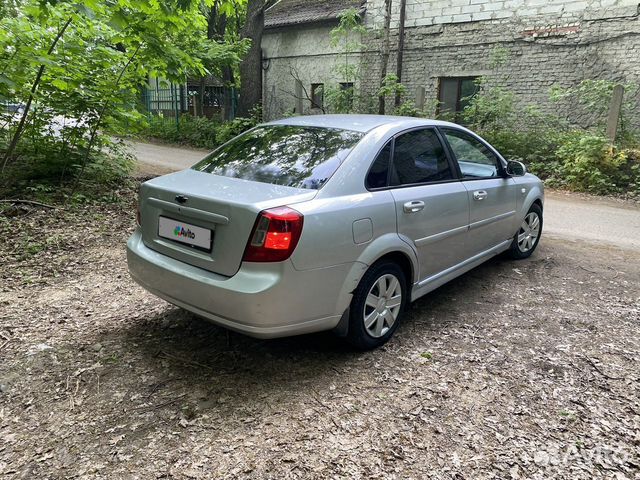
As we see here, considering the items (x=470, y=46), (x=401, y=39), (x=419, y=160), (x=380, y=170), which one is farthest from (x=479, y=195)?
(x=401, y=39)

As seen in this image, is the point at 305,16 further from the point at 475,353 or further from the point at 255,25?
the point at 475,353

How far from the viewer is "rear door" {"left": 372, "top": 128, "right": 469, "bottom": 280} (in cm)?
346

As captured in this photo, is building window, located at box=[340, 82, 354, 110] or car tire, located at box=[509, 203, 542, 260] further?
building window, located at box=[340, 82, 354, 110]

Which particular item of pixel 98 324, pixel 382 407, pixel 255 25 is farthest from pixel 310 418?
pixel 255 25

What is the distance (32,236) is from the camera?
18.3ft

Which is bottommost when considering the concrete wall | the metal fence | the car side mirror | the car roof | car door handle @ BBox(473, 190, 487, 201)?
car door handle @ BBox(473, 190, 487, 201)

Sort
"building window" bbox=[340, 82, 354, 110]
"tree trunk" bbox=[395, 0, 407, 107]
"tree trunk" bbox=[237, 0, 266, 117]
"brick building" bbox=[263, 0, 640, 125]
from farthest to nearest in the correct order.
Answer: "tree trunk" bbox=[237, 0, 266, 117], "tree trunk" bbox=[395, 0, 407, 107], "building window" bbox=[340, 82, 354, 110], "brick building" bbox=[263, 0, 640, 125]

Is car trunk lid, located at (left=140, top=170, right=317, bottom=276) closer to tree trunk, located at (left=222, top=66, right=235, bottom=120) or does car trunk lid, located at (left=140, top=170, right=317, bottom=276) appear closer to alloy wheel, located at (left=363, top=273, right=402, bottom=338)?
alloy wheel, located at (left=363, top=273, right=402, bottom=338)

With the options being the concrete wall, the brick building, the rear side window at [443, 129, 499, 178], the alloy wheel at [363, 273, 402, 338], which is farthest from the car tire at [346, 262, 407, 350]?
the concrete wall

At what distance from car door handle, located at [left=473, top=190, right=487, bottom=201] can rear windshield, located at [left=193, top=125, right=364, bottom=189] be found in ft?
4.28

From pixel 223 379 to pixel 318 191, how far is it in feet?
4.21

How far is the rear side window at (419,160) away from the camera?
354 centimetres

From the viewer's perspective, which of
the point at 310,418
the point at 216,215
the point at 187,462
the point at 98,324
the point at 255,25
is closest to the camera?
the point at 187,462

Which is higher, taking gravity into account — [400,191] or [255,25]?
[255,25]
